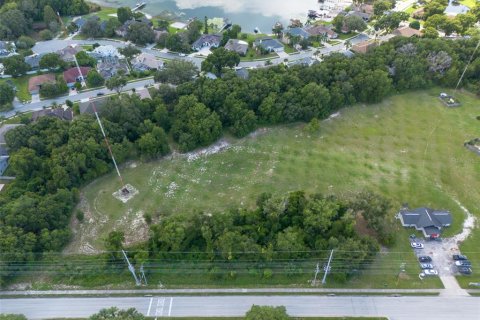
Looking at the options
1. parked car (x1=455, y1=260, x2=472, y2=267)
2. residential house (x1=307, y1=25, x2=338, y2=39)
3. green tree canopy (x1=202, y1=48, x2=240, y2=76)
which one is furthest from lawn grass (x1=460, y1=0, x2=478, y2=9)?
parked car (x1=455, y1=260, x2=472, y2=267)

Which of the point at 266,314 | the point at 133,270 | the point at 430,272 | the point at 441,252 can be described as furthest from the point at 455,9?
the point at 133,270

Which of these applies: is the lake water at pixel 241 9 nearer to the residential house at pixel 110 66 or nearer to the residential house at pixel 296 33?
the residential house at pixel 296 33

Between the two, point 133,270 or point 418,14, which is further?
point 418,14

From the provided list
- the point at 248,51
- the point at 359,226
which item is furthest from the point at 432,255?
the point at 248,51

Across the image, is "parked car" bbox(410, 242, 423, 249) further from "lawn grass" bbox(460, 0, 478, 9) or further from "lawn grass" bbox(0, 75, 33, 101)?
"lawn grass" bbox(460, 0, 478, 9)

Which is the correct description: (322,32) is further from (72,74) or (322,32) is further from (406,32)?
(72,74)

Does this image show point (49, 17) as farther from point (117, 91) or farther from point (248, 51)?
point (248, 51)
